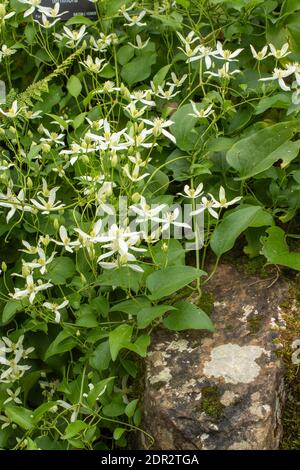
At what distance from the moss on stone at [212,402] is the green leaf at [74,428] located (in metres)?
0.29

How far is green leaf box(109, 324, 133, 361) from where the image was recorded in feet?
6.64

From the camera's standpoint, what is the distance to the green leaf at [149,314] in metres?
2.10

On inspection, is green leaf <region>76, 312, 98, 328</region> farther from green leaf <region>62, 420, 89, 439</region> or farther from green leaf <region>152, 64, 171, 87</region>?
green leaf <region>152, 64, 171, 87</region>

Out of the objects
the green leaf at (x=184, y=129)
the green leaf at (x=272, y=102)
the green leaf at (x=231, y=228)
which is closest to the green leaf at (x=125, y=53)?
the green leaf at (x=184, y=129)

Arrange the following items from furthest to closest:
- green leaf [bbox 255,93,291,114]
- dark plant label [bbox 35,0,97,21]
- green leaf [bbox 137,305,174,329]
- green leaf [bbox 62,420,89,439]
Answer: dark plant label [bbox 35,0,97,21] < green leaf [bbox 255,93,291,114] < green leaf [bbox 137,305,174,329] < green leaf [bbox 62,420,89,439]

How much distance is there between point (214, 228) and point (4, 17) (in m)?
1.04

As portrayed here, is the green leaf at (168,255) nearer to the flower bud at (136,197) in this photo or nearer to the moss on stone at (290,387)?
the flower bud at (136,197)

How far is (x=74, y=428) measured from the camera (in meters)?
2.01

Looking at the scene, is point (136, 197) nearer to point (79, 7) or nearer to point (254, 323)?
point (254, 323)

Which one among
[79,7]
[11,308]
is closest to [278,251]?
[11,308]

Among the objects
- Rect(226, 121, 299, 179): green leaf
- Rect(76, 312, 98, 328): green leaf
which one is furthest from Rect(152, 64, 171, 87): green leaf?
Rect(76, 312, 98, 328): green leaf

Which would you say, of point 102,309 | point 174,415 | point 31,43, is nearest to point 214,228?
point 102,309

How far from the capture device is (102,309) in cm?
221

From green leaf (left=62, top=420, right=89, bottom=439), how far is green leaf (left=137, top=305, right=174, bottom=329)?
11.1 inches
